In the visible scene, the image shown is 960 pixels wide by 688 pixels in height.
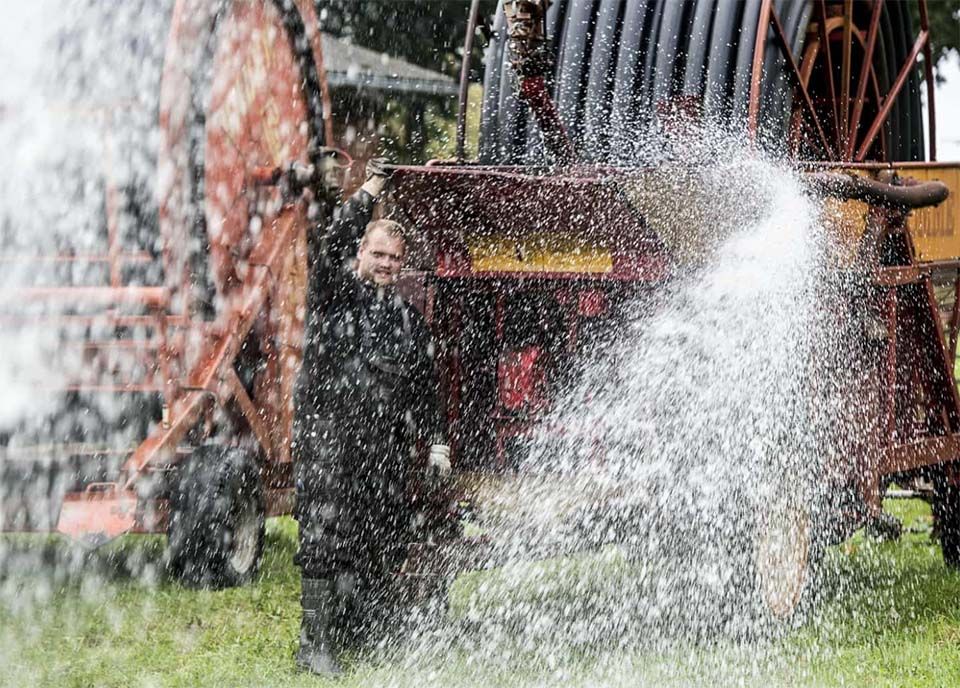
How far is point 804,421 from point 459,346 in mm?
1412

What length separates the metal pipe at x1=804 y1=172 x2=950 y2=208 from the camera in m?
5.99

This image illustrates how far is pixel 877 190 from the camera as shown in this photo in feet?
20.3

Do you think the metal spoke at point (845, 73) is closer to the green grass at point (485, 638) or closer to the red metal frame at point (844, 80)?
the red metal frame at point (844, 80)

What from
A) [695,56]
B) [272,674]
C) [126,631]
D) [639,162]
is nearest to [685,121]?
[639,162]

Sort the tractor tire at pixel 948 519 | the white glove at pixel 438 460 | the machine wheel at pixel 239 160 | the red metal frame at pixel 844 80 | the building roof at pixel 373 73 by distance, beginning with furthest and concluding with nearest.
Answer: the building roof at pixel 373 73 < the machine wheel at pixel 239 160 < the tractor tire at pixel 948 519 < the red metal frame at pixel 844 80 < the white glove at pixel 438 460

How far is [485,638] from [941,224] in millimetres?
2984

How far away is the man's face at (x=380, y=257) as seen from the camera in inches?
227

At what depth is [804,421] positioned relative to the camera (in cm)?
598

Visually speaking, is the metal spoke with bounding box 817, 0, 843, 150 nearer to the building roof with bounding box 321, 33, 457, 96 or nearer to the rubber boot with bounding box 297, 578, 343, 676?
the rubber boot with bounding box 297, 578, 343, 676

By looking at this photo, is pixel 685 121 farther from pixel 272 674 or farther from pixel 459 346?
pixel 272 674

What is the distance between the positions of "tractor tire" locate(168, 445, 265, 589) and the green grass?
0.39 feet

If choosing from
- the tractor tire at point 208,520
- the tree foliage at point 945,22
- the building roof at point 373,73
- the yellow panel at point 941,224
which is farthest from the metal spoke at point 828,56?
the tree foliage at point 945,22

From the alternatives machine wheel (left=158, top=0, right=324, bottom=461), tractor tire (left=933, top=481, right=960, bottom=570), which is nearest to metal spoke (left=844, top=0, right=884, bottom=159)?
tractor tire (left=933, top=481, right=960, bottom=570)

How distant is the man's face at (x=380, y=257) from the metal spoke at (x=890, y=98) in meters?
2.68
